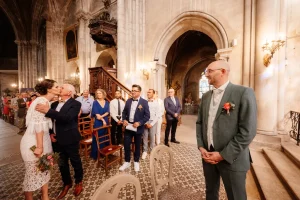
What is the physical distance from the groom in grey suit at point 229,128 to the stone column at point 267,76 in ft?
12.1

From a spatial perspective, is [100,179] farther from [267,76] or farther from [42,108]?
[267,76]

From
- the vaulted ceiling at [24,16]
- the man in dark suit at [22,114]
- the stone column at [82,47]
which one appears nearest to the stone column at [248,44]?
the man in dark suit at [22,114]

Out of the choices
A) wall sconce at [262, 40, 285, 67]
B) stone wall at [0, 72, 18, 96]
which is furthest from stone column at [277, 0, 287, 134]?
stone wall at [0, 72, 18, 96]

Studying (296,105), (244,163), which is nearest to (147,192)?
(244,163)

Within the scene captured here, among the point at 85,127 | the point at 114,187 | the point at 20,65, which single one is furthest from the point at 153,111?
the point at 20,65

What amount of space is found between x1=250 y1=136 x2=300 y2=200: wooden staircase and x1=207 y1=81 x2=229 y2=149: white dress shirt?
5.87 feet

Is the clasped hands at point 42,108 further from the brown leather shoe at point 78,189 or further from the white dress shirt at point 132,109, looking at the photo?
the white dress shirt at point 132,109

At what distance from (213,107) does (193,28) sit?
21.2 feet

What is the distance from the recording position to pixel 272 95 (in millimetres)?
4301

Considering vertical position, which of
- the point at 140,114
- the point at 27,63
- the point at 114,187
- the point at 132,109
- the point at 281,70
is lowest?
the point at 114,187

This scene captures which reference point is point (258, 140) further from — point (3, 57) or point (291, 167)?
point (3, 57)

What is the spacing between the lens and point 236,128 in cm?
155

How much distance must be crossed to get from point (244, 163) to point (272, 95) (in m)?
3.89

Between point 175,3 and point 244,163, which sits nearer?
point 244,163
